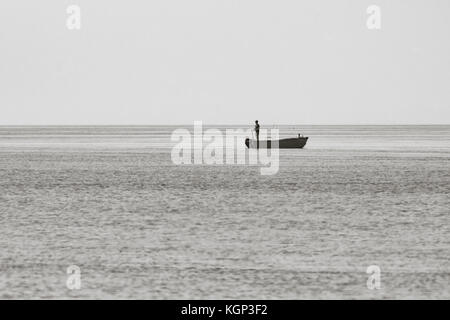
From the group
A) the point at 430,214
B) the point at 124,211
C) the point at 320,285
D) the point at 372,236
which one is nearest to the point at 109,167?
the point at 124,211

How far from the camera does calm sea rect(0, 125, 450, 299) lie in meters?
22.2

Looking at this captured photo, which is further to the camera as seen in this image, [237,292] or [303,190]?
[303,190]

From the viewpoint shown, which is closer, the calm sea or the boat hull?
the calm sea

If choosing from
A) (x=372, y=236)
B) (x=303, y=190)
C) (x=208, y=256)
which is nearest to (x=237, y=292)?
(x=208, y=256)

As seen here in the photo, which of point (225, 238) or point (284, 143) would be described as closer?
point (225, 238)

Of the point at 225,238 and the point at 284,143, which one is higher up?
the point at 225,238

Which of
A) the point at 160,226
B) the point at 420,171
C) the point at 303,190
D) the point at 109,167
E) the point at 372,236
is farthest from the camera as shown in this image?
the point at 109,167

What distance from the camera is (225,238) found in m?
30.5

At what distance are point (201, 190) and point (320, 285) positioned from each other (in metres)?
29.9

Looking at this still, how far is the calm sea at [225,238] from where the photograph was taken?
22219 mm

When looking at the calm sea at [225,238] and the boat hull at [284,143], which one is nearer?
the calm sea at [225,238]

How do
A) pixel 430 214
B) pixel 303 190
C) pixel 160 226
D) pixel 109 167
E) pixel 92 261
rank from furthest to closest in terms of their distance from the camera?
pixel 109 167 → pixel 303 190 → pixel 430 214 → pixel 160 226 → pixel 92 261
